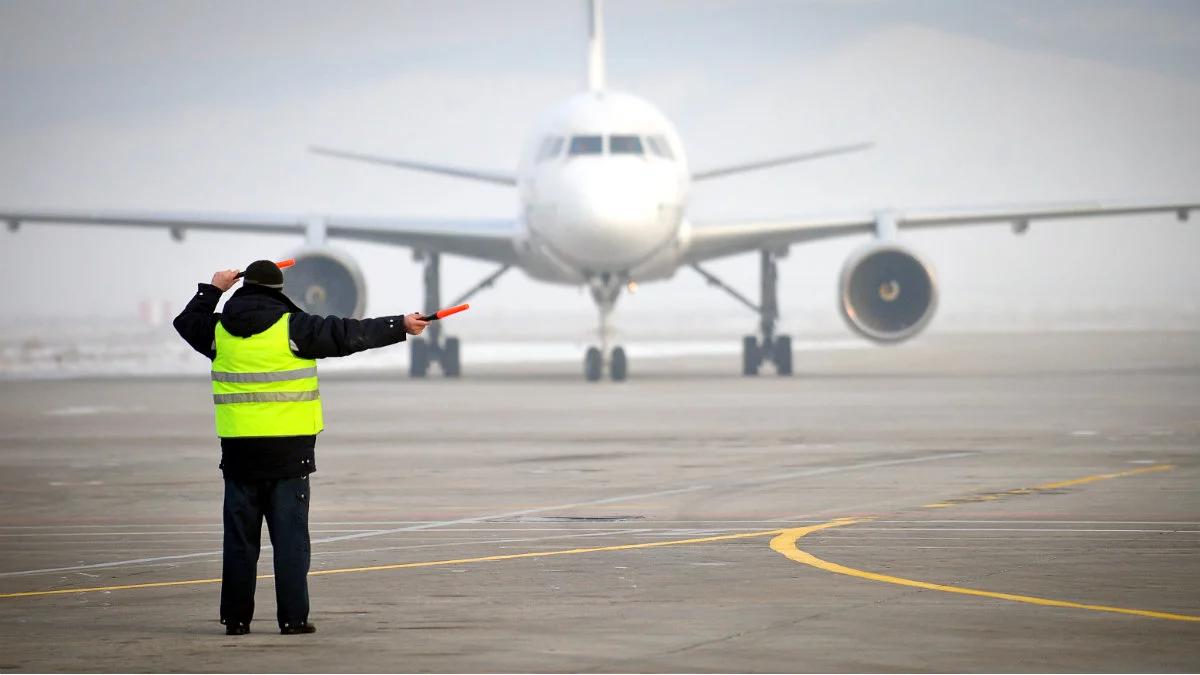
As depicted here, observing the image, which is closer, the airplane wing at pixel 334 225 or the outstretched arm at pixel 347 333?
the outstretched arm at pixel 347 333

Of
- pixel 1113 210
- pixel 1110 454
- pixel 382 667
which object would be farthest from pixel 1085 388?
pixel 382 667

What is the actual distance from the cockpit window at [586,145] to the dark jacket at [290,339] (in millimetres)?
22832

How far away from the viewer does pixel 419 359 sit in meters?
37.1

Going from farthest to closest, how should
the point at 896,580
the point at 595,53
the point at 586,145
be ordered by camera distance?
the point at 595,53 → the point at 586,145 → the point at 896,580

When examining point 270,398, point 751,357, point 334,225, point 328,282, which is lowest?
point 270,398

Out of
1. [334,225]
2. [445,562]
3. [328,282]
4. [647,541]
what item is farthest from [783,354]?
[445,562]

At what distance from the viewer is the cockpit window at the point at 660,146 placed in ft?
108

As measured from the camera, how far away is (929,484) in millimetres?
15281

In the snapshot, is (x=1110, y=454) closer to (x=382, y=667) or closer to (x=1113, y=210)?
(x=382, y=667)

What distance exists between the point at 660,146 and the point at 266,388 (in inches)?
941

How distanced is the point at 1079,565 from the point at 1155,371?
85.5 ft

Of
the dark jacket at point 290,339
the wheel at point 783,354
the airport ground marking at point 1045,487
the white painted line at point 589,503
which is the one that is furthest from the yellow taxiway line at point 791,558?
the wheel at point 783,354

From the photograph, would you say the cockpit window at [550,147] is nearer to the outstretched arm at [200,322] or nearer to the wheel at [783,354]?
the wheel at [783,354]

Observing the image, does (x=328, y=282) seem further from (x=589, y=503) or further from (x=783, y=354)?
(x=589, y=503)
